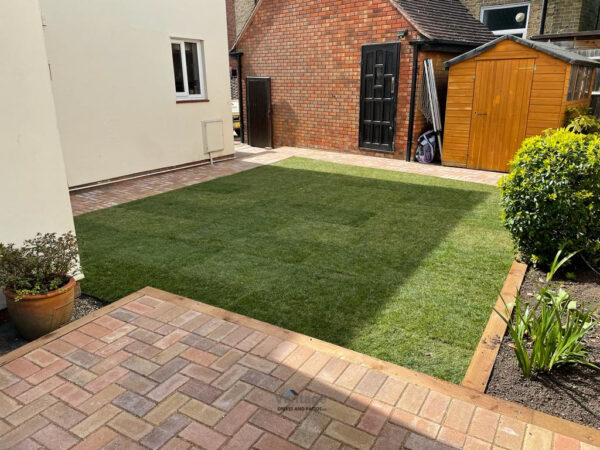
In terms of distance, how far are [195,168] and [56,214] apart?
20.9 feet

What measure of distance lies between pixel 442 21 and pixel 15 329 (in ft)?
34.3

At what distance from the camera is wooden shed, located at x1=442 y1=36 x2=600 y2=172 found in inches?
320

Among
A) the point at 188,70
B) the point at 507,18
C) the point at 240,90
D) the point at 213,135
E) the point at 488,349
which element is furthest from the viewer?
the point at 507,18

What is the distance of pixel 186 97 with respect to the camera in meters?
10.1

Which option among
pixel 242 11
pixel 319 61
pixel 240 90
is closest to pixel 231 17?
pixel 242 11

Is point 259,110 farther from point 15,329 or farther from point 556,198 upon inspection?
point 15,329

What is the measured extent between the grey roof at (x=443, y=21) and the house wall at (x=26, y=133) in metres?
7.94

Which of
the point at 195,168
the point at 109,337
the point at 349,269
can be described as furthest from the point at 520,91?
the point at 109,337

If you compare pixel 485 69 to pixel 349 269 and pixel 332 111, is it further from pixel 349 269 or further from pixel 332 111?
pixel 349 269

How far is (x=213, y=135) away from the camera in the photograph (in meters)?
10.5

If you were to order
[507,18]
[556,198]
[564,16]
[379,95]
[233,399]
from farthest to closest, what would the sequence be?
1. [507,18]
2. [564,16]
3. [379,95]
4. [556,198]
5. [233,399]

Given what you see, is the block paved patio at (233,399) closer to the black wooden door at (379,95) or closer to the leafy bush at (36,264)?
the leafy bush at (36,264)

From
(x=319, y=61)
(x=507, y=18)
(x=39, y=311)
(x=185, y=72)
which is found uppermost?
(x=507, y=18)

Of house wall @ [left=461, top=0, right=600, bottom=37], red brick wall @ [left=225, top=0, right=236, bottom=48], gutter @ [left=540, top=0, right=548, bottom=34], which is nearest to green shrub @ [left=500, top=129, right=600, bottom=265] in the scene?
house wall @ [left=461, top=0, right=600, bottom=37]
